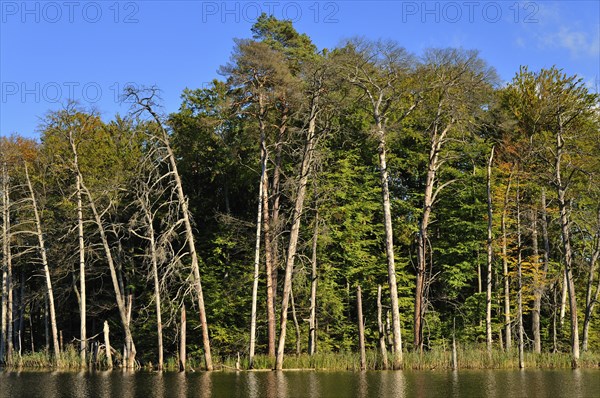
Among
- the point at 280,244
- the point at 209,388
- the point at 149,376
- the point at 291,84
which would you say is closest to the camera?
the point at 209,388

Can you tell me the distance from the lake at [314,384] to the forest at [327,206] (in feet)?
15.7

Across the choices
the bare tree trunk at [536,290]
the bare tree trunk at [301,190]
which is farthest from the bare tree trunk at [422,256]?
the bare tree trunk at [301,190]

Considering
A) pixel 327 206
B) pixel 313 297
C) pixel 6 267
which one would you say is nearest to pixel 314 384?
pixel 313 297

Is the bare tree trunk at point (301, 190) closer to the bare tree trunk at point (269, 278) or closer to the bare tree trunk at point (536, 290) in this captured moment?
the bare tree trunk at point (269, 278)

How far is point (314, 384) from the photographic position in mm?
21969

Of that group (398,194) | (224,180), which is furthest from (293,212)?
(398,194)

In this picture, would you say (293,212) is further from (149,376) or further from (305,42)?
(305,42)

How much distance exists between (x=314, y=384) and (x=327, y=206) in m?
15.4

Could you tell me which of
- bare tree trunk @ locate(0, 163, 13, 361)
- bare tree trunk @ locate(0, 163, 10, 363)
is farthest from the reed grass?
bare tree trunk @ locate(0, 163, 10, 363)

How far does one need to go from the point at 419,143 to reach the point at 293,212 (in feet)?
33.7

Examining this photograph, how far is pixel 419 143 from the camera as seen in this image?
3959 cm

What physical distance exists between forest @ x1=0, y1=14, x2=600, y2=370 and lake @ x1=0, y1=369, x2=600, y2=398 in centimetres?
478

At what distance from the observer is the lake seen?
1913cm

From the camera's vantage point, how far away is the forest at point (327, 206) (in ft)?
106
